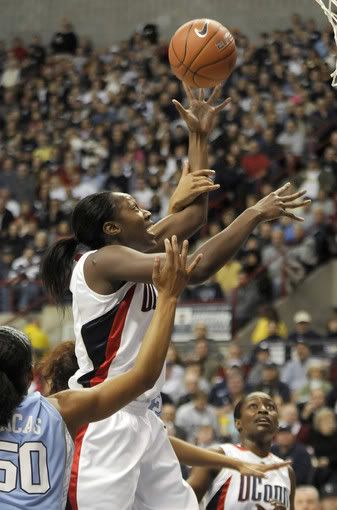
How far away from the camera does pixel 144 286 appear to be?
463 cm

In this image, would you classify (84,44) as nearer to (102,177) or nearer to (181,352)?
(102,177)

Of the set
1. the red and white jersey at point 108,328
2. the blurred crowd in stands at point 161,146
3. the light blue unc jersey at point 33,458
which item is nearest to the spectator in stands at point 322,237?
the blurred crowd in stands at point 161,146

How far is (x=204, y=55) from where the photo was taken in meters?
5.18

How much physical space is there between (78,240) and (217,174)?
10435 millimetres

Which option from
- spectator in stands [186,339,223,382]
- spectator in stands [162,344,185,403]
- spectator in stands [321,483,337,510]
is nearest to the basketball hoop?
spectator in stands [321,483,337,510]

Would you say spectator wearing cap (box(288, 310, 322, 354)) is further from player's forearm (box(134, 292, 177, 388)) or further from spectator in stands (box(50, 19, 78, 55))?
spectator in stands (box(50, 19, 78, 55))

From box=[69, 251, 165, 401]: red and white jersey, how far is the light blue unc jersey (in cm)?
119

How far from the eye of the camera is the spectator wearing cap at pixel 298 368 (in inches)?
434

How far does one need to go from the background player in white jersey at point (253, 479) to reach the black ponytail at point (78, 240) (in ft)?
5.24

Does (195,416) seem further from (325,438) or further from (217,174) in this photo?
(217,174)

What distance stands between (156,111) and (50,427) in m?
14.7

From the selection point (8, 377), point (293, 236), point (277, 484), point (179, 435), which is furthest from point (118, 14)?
point (8, 377)

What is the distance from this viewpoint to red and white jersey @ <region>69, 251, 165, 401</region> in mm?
4543

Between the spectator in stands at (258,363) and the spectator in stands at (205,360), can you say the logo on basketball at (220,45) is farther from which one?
the spectator in stands at (205,360)
